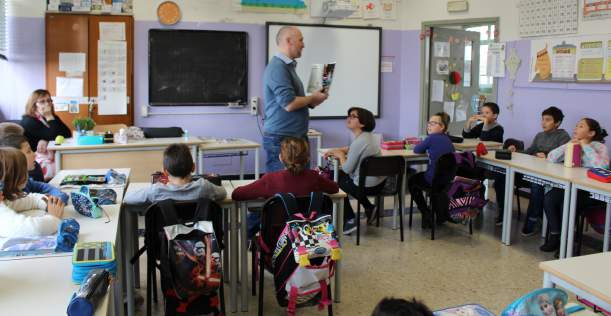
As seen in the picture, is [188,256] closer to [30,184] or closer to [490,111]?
[30,184]

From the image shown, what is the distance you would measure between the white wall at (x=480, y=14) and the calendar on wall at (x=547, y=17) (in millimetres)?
81

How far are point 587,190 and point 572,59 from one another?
2292 mm

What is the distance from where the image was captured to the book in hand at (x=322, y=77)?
408 cm

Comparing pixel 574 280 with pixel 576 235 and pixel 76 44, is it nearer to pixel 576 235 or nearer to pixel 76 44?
pixel 576 235

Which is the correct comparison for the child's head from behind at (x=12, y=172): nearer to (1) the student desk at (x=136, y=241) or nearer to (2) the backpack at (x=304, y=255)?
(1) the student desk at (x=136, y=241)

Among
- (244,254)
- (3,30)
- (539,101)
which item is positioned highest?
(3,30)

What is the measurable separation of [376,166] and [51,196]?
8.30 feet

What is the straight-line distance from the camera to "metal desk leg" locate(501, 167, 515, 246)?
453 cm

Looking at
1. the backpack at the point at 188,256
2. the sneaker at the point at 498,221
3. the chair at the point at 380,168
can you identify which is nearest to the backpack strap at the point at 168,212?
the backpack at the point at 188,256

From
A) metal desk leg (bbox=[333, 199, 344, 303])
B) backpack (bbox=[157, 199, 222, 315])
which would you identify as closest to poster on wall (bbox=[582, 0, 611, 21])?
metal desk leg (bbox=[333, 199, 344, 303])

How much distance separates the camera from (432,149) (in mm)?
4738

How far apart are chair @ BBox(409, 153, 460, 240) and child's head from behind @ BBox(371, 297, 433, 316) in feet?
11.4

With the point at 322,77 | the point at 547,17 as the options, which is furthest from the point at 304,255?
the point at 547,17

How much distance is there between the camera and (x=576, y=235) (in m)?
4.42
